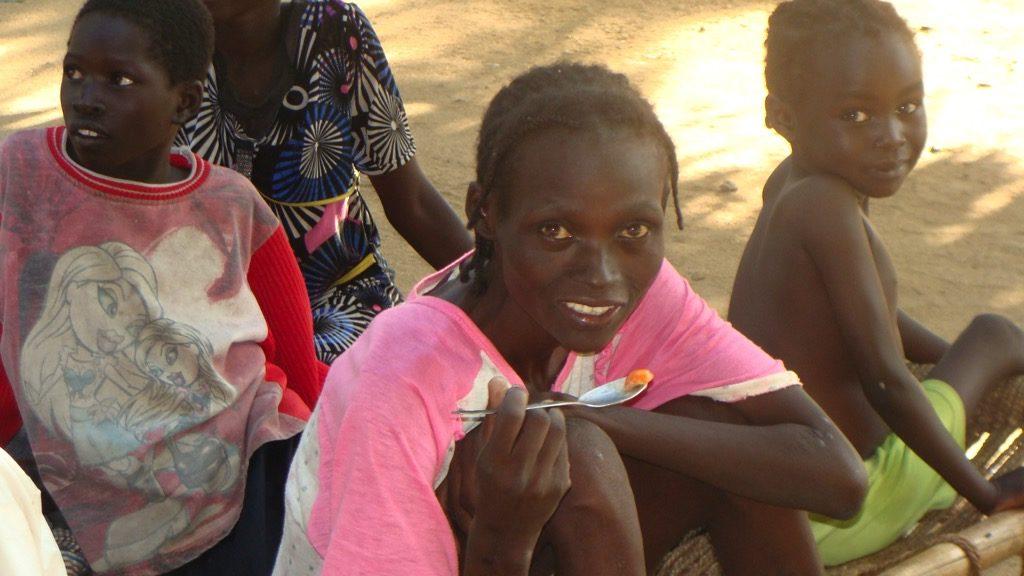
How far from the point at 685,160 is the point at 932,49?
75.7 inches

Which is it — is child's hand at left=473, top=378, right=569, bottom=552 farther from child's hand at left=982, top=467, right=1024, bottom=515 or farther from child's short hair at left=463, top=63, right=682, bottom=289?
child's hand at left=982, top=467, right=1024, bottom=515

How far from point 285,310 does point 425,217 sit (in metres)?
0.60

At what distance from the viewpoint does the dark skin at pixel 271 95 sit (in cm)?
267

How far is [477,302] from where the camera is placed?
195 cm

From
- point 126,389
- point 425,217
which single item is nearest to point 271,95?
point 425,217

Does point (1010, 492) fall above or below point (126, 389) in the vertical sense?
below

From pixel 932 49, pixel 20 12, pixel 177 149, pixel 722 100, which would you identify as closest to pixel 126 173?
pixel 177 149

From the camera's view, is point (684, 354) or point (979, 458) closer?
point (684, 354)

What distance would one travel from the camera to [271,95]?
2742 millimetres

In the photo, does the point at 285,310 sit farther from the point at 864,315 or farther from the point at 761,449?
the point at 864,315

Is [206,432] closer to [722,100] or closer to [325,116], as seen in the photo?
[325,116]

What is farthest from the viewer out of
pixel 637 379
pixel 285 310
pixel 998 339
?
pixel 998 339

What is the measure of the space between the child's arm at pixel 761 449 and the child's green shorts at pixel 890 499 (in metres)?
0.53

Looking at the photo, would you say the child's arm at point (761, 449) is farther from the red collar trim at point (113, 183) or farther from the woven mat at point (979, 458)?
the red collar trim at point (113, 183)
